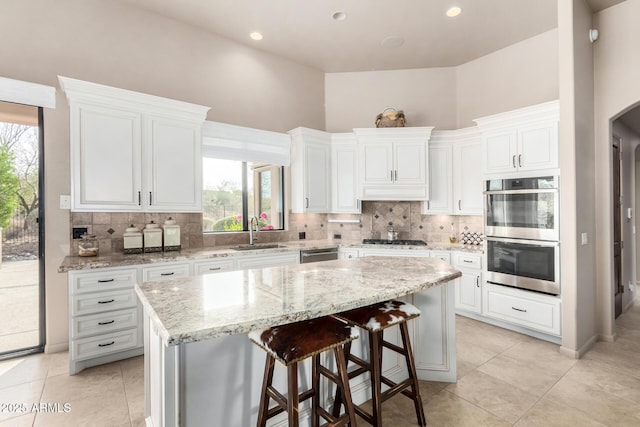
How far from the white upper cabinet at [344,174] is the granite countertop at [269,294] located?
2257 mm

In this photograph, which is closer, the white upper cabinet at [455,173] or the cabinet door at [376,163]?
the white upper cabinet at [455,173]

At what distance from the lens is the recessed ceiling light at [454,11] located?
3.35m

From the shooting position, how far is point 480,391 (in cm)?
227

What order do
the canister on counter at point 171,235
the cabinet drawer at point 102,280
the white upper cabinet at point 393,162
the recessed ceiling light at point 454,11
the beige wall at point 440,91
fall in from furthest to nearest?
the white upper cabinet at point 393,162
the beige wall at point 440,91
the recessed ceiling light at point 454,11
the canister on counter at point 171,235
the cabinet drawer at point 102,280

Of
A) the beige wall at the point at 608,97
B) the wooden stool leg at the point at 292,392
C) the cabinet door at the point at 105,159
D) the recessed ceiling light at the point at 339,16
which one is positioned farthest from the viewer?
the recessed ceiling light at the point at 339,16

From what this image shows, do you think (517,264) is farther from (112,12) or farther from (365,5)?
(112,12)

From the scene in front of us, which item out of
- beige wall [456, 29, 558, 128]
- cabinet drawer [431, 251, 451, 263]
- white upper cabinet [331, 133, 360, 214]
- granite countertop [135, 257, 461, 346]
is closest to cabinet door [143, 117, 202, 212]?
granite countertop [135, 257, 461, 346]

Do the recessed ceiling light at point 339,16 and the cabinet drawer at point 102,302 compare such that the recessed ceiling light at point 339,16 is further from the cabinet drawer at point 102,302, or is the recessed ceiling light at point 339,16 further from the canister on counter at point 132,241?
the cabinet drawer at point 102,302

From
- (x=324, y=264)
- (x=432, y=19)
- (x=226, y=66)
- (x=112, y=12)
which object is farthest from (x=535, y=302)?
(x=112, y=12)

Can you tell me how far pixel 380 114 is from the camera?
4453mm

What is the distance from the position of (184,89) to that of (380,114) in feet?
8.47

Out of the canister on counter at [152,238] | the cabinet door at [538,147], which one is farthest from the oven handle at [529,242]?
the canister on counter at [152,238]

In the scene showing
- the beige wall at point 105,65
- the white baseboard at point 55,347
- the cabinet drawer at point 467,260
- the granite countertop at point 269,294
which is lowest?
the white baseboard at point 55,347

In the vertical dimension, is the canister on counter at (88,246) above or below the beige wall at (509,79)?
below
